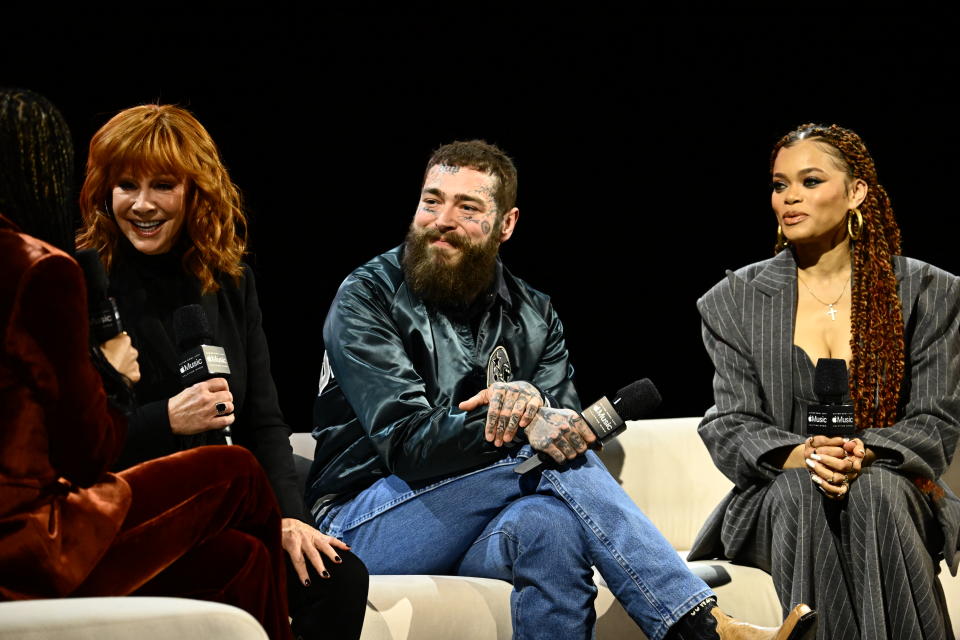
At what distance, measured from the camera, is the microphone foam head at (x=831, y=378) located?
3014mm

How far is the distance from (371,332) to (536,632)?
2.95ft

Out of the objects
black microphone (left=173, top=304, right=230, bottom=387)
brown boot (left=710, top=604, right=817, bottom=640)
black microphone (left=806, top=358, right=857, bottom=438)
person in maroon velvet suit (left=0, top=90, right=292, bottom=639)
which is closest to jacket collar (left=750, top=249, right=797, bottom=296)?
black microphone (left=806, top=358, right=857, bottom=438)

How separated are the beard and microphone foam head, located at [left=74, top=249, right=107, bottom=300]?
1328mm

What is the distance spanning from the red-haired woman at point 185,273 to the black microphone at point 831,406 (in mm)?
1318

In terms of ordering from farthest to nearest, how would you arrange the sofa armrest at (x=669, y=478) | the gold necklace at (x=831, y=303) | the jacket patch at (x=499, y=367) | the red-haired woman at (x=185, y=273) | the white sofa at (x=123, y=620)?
the sofa armrest at (x=669, y=478)
the gold necklace at (x=831, y=303)
the jacket patch at (x=499, y=367)
the red-haired woman at (x=185, y=273)
the white sofa at (x=123, y=620)

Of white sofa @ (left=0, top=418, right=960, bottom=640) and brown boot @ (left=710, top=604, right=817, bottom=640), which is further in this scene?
brown boot @ (left=710, top=604, right=817, bottom=640)

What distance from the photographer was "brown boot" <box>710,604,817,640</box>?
2627 millimetres

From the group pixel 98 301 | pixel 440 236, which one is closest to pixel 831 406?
pixel 440 236

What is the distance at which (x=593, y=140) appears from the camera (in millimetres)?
5004

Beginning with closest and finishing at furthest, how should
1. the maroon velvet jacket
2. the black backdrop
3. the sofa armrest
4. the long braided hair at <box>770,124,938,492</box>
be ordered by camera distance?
the maroon velvet jacket
the long braided hair at <box>770,124,938,492</box>
the sofa armrest
the black backdrop

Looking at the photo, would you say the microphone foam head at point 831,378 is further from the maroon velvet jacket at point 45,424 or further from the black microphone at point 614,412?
the maroon velvet jacket at point 45,424

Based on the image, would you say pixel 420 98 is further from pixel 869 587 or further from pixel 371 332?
pixel 869 587

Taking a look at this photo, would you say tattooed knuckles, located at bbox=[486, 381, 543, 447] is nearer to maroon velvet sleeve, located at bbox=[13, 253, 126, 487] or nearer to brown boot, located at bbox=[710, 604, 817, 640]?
brown boot, located at bbox=[710, 604, 817, 640]

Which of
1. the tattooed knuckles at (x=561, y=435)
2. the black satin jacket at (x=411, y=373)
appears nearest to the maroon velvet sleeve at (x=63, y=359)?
the black satin jacket at (x=411, y=373)
